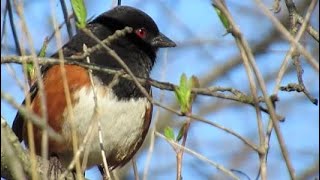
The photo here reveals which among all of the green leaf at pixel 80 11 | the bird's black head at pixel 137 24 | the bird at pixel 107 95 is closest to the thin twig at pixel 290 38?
the green leaf at pixel 80 11

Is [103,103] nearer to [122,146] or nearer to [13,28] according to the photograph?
[122,146]

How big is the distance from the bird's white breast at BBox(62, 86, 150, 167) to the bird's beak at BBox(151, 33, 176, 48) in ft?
1.17

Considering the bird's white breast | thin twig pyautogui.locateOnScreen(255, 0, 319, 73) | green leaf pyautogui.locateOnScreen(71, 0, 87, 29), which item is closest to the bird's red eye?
the bird's white breast

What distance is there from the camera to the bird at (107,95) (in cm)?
282

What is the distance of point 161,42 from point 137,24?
13 cm

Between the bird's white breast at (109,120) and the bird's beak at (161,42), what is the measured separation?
0.36 m

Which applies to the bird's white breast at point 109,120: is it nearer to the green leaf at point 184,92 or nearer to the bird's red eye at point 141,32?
the bird's red eye at point 141,32

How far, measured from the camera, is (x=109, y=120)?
2877mm

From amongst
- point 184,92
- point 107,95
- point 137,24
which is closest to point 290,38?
point 184,92

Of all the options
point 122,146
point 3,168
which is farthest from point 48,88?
point 3,168

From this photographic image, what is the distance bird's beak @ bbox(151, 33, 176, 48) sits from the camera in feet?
10.7

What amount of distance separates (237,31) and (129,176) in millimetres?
3530

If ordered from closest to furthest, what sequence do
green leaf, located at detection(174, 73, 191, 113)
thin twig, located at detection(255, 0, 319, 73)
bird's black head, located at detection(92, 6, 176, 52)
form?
1. thin twig, located at detection(255, 0, 319, 73)
2. green leaf, located at detection(174, 73, 191, 113)
3. bird's black head, located at detection(92, 6, 176, 52)

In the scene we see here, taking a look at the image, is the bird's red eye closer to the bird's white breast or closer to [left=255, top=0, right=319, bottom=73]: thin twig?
the bird's white breast
